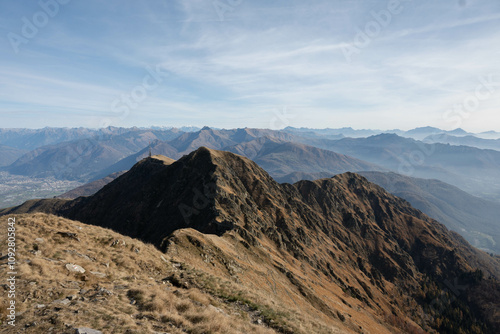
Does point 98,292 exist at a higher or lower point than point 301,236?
higher

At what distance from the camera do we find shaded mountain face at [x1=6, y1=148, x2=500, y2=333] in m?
63.6

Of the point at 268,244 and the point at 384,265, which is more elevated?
the point at 268,244

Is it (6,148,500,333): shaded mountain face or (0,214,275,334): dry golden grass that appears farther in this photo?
(6,148,500,333): shaded mountain face

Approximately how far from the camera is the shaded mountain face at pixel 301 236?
63.6 m

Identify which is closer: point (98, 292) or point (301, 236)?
point (98, 292)

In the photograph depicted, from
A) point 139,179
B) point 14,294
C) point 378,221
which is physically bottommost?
point 378,221

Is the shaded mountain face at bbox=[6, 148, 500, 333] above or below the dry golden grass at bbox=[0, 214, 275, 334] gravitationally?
below

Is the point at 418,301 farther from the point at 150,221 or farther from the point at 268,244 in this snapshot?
the point at 150,221

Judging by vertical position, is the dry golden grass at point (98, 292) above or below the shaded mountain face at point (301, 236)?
above

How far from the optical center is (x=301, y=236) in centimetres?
10794

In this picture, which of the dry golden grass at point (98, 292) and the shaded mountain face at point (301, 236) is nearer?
the dry golden grass at point (98, 292)

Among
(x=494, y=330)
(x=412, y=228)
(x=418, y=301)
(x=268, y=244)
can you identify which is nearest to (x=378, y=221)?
(x=412, y=228)

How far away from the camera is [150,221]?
82.9m

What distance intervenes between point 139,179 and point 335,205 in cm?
13085
